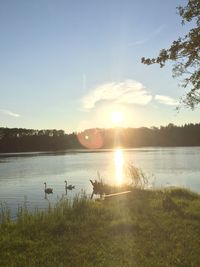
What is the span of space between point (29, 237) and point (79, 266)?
165 inches

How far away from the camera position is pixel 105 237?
1314 cm

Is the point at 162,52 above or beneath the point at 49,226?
above

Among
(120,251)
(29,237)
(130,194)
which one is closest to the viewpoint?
(120,251)

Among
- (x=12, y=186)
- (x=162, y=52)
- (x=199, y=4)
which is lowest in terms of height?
(x=12, y=186)

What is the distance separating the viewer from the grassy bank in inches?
413

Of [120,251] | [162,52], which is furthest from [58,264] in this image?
[162,52]

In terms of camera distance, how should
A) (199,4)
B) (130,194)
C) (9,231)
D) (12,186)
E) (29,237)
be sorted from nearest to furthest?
1. (29,237)
2. (9,231)
3. (199,4)
4. (130,194)
5. (12,186)

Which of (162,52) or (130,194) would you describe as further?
(130,194)

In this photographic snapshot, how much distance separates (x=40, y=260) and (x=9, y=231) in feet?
14.9

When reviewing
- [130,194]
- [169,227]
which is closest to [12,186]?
[130,194]

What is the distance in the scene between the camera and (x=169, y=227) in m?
14.1

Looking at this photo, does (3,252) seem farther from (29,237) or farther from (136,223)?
(136,223)

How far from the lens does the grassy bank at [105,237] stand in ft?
34.4

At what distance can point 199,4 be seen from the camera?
16.0 m
